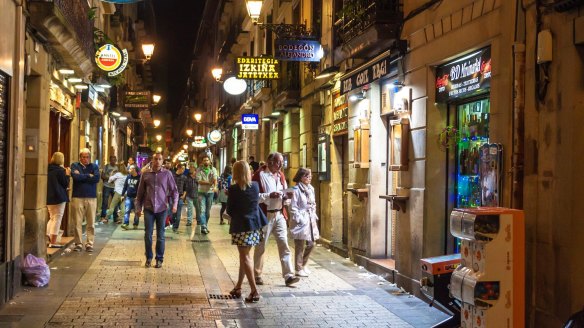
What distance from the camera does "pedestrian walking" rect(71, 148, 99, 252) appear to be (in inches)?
518

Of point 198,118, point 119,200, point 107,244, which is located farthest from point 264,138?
point 198,118

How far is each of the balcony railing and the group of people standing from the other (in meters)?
2.64

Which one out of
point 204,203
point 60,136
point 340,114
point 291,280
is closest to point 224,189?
point 204,203

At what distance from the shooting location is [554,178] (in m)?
6.46

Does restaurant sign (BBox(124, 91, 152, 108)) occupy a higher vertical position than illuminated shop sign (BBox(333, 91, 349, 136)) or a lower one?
higher

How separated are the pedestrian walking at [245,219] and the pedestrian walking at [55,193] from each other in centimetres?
456

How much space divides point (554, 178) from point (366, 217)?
6.04 meters

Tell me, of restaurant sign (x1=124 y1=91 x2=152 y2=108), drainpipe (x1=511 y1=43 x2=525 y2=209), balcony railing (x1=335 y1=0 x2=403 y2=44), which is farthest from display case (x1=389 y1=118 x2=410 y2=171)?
restaurant sign (x1=124 y1=91 x2=152 y2=108)

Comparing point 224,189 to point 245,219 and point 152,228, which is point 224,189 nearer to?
point 152,228

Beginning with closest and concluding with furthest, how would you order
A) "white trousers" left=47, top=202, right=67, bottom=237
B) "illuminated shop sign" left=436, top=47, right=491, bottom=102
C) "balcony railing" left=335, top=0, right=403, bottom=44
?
"illuminated shop sign" left=436, top=47, right=491, bottom=102
"balcony railing" left=335, top=0, right=403, bottom=44
"white trousers" left=47, top=202, right=67, bottom=237

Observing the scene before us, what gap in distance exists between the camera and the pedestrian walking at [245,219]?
8.86 meters

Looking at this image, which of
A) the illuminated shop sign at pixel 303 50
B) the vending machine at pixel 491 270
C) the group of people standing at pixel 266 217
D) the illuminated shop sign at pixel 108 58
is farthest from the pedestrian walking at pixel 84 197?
the vending machine at pixel 491 270

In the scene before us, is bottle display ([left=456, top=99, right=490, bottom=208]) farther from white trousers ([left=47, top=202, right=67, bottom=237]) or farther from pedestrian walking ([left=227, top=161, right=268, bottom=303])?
white trousers ([left=47, top=202, right=67, bottom=237])

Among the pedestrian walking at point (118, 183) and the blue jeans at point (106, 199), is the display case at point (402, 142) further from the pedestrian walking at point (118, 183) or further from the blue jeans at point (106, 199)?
the blue jeans at point (106, 199)
